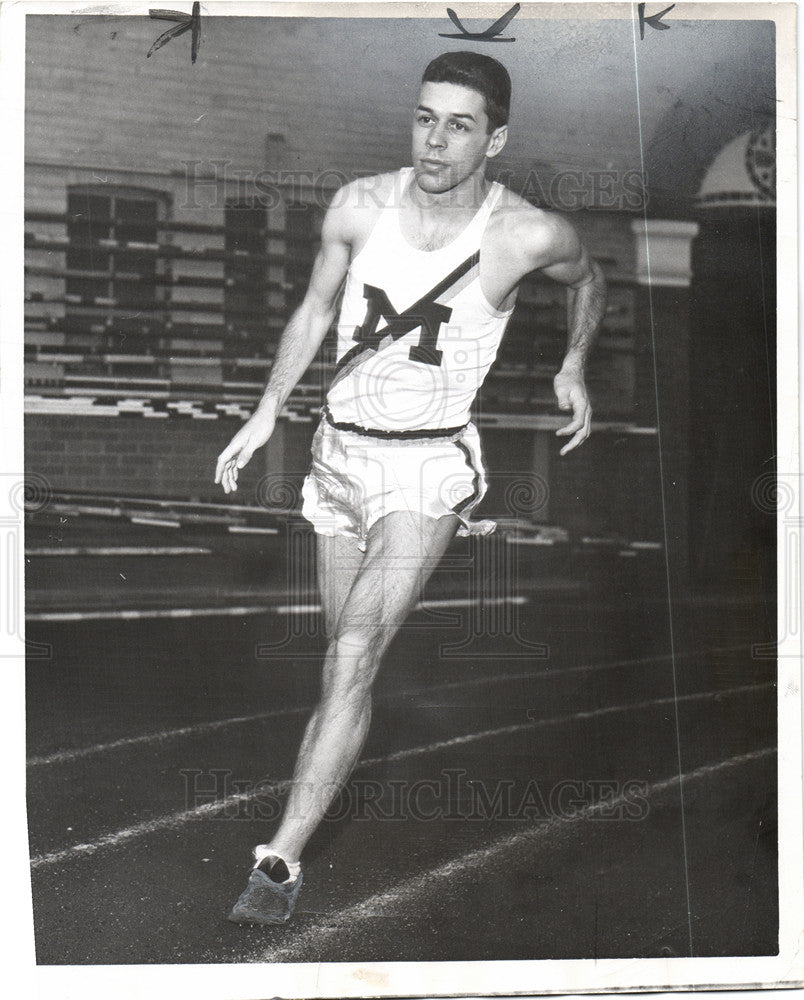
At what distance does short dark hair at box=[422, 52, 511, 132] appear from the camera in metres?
2.36

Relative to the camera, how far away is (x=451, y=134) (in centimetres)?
238

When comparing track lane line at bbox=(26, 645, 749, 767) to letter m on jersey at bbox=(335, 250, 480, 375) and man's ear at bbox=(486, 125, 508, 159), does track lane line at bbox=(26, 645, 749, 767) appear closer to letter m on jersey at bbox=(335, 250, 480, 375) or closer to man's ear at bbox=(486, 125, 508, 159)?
letter m on jersey at bbox=(335, 250, 480, 375)

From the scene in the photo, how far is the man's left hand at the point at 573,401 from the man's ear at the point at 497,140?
60 cm

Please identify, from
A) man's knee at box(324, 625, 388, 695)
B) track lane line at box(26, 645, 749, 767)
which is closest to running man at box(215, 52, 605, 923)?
man's knee at box(324, 625, 388, 695)

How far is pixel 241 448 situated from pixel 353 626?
549 millimetres

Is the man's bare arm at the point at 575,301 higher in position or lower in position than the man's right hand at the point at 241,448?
higher

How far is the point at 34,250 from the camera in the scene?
7.85ft

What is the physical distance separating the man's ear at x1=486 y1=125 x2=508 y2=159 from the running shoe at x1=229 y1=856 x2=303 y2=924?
1.93 meters

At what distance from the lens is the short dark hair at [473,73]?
2.36 m

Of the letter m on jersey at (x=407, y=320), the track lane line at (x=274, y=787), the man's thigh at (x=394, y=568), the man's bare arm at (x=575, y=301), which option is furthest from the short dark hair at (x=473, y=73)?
the track lane line at (x=274, y=787)

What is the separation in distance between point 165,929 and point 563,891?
104 cm

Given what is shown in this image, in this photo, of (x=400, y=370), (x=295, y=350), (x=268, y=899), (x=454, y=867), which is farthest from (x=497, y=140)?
(x=268, y=899)

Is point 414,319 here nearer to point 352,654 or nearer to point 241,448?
point 241,448

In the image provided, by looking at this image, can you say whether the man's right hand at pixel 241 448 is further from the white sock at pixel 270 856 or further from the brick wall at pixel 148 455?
the white sock at pixel 270 856
